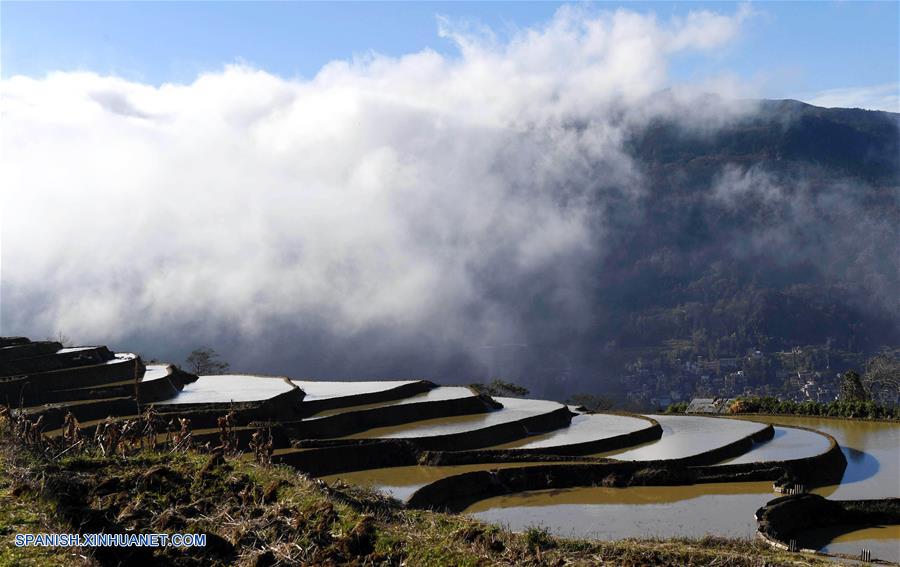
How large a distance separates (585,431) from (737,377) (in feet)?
273

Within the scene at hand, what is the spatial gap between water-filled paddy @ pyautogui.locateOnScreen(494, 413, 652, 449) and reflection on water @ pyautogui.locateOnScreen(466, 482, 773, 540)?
196 inches

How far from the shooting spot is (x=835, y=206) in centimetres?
17425

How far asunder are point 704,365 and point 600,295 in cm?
3738

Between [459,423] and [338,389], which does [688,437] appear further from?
[338,389]

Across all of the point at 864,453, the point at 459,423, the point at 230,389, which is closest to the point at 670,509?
the point at 459,423

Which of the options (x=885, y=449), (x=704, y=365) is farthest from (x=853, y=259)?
(x=885, y=449)

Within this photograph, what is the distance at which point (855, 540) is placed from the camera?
18031 millimetres

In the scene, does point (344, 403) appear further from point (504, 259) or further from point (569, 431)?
point (504, 259)

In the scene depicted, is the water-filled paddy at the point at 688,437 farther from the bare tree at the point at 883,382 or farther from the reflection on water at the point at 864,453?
the bare tree at the point at 883,382

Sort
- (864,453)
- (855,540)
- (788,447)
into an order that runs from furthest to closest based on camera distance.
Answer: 1. (864,453)
2. (788,447)
3. (855,540)

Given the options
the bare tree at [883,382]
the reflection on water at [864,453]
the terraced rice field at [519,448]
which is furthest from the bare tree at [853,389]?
the terraced rice field at [519,448]

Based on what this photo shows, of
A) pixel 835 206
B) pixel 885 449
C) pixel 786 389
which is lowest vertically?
pixel 786 389

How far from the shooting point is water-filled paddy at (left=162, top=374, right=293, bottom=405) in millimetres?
29434

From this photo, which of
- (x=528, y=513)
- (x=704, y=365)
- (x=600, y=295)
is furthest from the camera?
(x=600, y=295)
